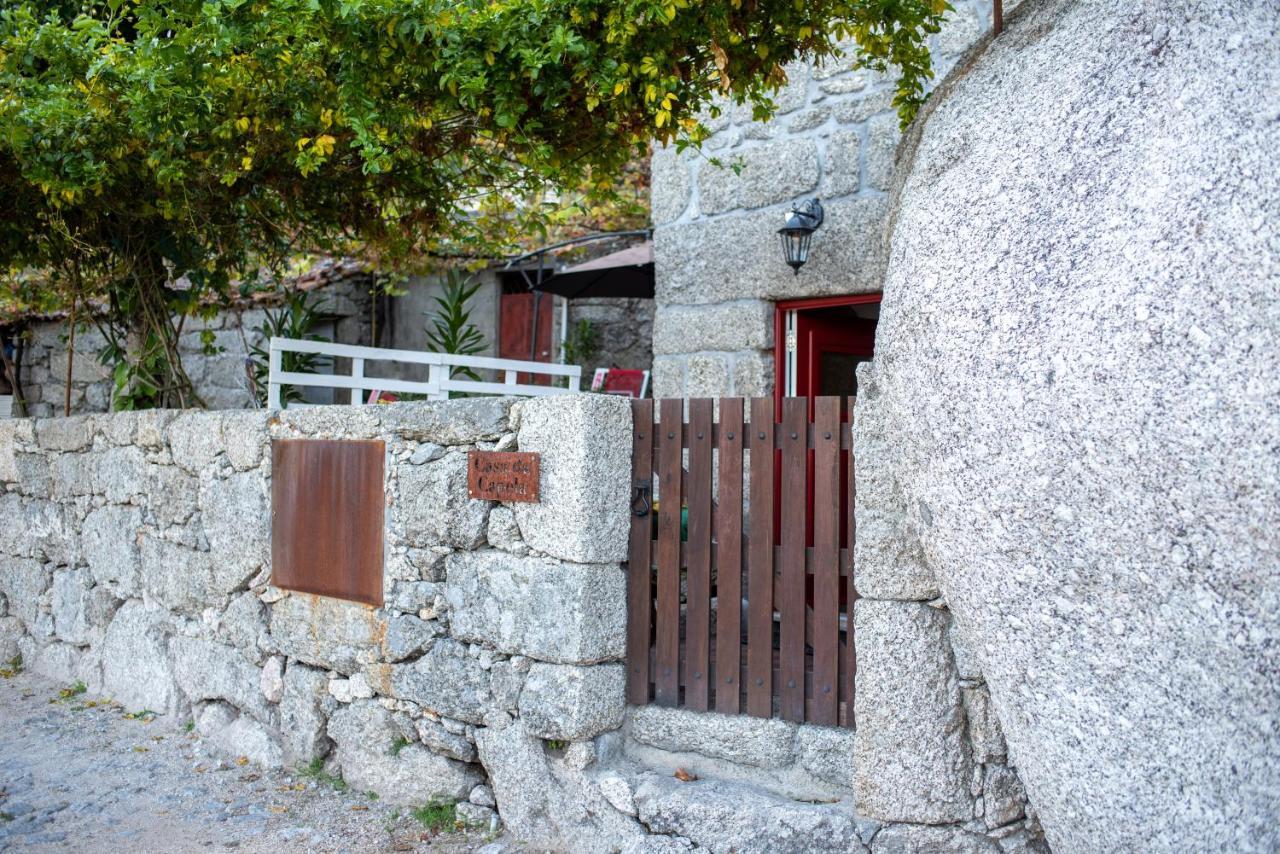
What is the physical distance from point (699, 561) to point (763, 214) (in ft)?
8.28

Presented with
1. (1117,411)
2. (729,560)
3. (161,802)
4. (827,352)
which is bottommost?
(161,802)

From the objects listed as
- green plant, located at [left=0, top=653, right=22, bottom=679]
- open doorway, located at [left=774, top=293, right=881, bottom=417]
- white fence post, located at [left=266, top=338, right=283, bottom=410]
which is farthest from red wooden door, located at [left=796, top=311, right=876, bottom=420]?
green plant, located at [left=0, top=653, right=22, bottom=679]

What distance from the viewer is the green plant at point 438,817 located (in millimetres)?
3670

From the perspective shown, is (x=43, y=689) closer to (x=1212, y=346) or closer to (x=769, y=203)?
(x=769, y=203)

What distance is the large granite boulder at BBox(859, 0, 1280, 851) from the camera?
194cm

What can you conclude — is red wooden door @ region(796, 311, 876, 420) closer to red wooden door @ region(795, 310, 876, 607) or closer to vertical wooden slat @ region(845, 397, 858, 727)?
red wooden door @ region(795, 310, 876, 607)

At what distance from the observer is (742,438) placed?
324 cm

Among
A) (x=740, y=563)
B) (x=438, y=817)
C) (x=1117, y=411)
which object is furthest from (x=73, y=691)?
(x=1117, y=411)

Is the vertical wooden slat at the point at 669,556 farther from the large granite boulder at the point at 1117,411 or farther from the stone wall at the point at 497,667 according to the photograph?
the large granite boulder at the point at 1117,411

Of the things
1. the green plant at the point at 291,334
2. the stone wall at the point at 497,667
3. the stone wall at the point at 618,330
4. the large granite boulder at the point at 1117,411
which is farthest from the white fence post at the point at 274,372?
the stone wall at the point at 618,330

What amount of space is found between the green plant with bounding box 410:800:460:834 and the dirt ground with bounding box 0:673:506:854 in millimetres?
25

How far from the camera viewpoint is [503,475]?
11.4ft

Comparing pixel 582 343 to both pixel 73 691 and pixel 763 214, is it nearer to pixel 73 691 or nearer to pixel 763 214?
pixel 763 214

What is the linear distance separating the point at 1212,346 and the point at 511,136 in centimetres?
272
